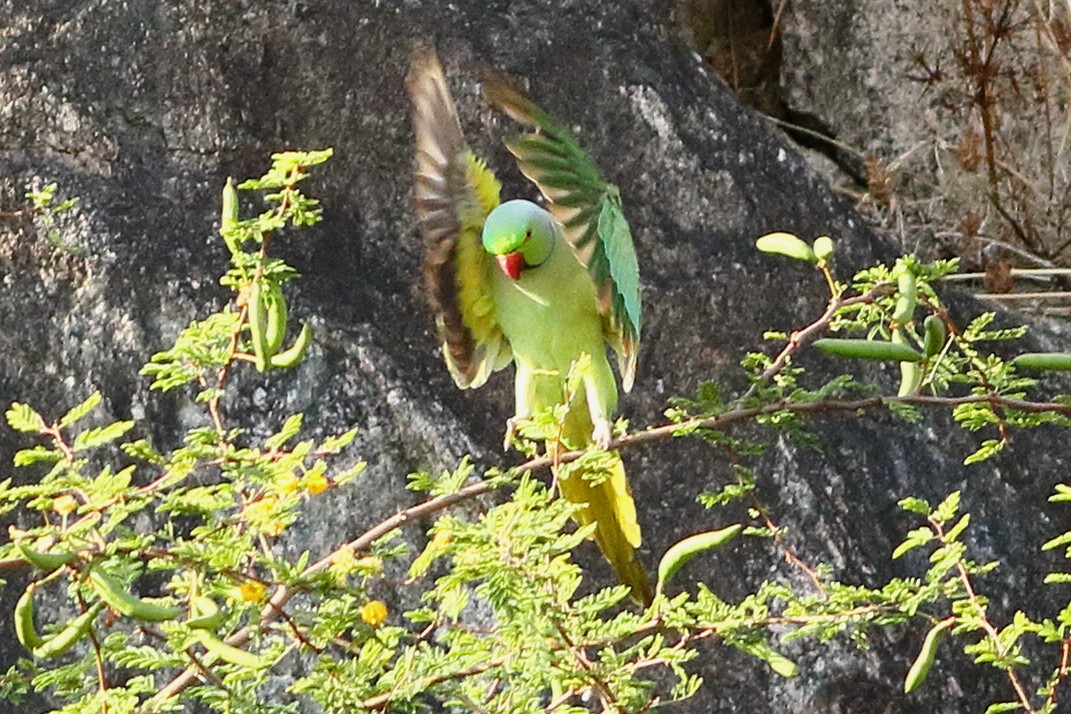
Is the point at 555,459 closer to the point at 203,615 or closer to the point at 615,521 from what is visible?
the point at 203,615

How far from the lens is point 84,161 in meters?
2.34

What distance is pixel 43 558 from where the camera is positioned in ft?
3.22

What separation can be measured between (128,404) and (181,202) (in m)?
0.34

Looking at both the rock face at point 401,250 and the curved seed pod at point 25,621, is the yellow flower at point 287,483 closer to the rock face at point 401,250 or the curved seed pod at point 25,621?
the curved seed pod at point 25,621

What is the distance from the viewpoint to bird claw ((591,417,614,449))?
184cm

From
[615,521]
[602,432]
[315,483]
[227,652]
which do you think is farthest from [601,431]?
[227,652]

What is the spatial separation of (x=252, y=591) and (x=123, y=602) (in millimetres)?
176

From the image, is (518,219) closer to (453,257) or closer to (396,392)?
(453,257)

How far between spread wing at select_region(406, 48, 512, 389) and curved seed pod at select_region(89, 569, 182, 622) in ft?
3.32

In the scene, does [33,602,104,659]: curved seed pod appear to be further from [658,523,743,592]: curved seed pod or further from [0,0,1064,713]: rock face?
[0,0,1064,713]: rock face

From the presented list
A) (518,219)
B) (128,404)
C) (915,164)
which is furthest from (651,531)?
(915,164)

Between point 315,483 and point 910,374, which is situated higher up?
point 315,483

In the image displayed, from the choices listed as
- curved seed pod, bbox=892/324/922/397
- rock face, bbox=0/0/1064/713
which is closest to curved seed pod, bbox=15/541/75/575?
curved seed pod, bbox=892/324/922/397

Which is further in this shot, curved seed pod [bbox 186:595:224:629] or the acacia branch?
the acacia branch
